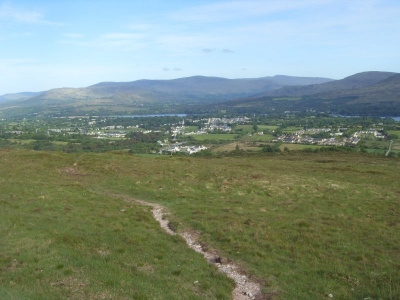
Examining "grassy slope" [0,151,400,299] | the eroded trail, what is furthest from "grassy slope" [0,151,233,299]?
the eroded trail

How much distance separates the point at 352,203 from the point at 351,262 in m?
13.1

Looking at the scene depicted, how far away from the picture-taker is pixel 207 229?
20906 mm

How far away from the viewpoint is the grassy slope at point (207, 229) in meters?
14.1

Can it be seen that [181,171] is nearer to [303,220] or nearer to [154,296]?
[303,220]

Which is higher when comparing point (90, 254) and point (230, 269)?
point (90, 254)

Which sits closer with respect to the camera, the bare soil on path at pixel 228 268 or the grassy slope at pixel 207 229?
the bare soil on path at pixel 228 268

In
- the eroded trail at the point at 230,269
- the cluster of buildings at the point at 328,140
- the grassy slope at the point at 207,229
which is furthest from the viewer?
the cluster of buildings at the point at 328,140

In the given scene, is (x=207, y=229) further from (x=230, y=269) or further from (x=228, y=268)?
(x=230, y=269)

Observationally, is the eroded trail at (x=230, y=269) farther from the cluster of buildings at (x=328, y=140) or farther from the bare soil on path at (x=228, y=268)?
the cluster of buildings at (x=328, y=140)

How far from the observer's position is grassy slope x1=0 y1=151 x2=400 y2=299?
→ 46.3ft

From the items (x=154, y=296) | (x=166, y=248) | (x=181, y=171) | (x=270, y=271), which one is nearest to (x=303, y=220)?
(x=270, y=271)

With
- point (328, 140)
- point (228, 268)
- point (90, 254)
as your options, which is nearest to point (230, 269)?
point (228, 268)

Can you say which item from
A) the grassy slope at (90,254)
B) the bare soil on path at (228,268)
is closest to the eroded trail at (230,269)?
the bare soil on path at (228,268)

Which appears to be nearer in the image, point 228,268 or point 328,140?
point 228,268
